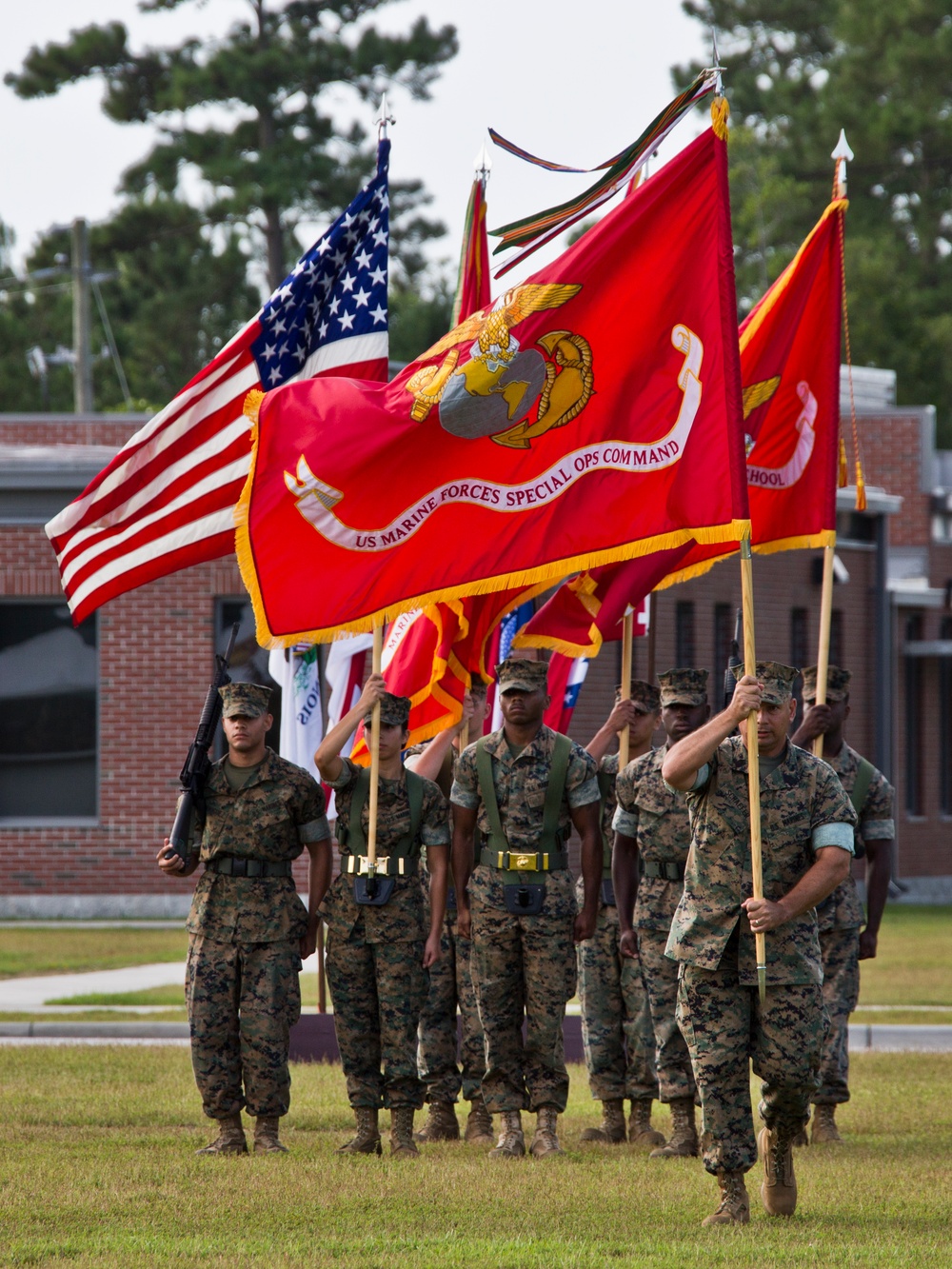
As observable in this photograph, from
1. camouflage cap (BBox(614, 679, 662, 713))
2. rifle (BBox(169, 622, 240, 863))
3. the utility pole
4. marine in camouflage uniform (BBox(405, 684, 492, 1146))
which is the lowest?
marine in camouflage uniform (BBox(405, 684, 492, 1146))

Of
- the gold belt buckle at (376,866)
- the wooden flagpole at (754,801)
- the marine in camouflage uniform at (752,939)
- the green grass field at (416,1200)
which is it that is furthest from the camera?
the gold belt buckle at (376,866)

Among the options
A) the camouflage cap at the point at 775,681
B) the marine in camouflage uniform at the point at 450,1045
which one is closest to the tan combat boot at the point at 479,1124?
the marine in camouflage uniform at the point at 450,1045

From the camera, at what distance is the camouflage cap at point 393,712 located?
1009 centimetres

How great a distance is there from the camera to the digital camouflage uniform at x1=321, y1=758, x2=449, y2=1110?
9984 mm

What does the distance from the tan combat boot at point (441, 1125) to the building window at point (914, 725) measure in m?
22.6

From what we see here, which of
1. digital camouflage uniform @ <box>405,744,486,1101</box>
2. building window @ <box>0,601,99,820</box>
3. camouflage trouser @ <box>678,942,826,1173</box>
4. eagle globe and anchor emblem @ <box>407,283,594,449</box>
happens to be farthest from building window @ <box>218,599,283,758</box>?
camouflage trouser @ <box>678,942,826,1173</box>

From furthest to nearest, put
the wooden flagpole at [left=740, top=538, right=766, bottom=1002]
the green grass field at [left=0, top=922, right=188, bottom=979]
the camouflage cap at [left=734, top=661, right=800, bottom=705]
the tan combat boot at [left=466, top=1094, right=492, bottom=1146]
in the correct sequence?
1. the green grass field at [left=0, top=922, right=188, bottom=979]
2. the tan combat boot at [left=466, top=1094, right=492, bottom=1146]
3. the camouflage cap at [left=734, top=661, right=800, bottom=705]
4. the wooden flagpole at [left=740, top=538, right=766, bottom=1002]

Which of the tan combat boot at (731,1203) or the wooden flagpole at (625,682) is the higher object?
the wooden flagpole at (625,682)

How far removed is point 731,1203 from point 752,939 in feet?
3.42

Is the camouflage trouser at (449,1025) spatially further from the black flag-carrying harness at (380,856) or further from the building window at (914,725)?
the building window at (914,725)

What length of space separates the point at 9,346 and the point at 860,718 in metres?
34.8

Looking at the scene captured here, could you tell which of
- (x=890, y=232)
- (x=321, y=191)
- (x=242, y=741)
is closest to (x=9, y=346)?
(x=321, y=191)

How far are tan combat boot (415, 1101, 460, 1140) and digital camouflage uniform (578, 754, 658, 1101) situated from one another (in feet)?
2.47

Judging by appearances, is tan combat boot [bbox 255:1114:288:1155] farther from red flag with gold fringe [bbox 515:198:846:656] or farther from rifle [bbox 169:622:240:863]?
red flag with gold fringe [bbox 515:198:846:656]
